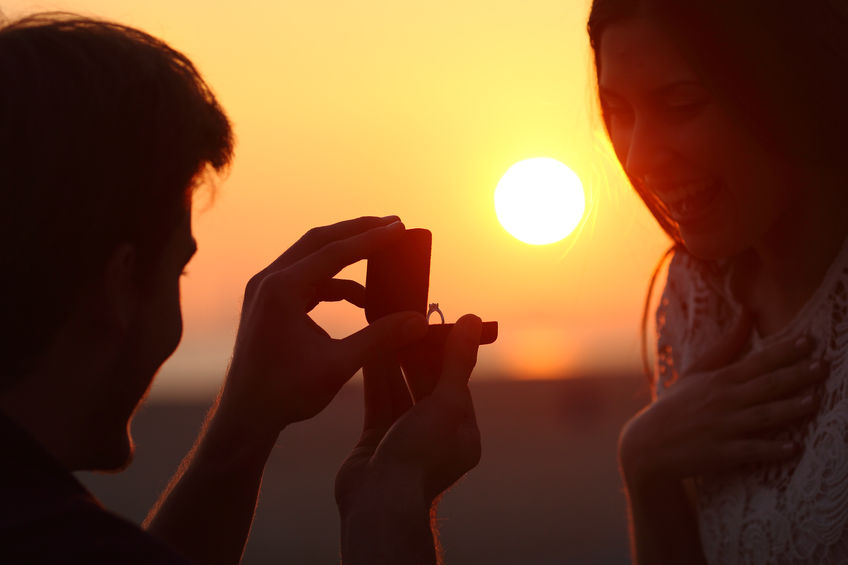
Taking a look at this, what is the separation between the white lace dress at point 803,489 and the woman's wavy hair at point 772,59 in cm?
42

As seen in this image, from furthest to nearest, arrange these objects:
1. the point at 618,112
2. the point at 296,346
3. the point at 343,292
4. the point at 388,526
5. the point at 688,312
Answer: the point at 688,312, the point at 618,112, the point at 343,292, the point at 296,346, the point at 388,526

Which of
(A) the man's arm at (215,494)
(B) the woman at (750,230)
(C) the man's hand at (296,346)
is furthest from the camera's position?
(B) the woman at (750,230)

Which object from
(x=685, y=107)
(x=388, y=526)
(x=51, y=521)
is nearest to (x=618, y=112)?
(x=685, y=107)

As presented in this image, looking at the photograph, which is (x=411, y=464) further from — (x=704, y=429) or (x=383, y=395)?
(x=704, y=429)

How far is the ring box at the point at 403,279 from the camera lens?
196cm

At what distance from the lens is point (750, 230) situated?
235 centimetres

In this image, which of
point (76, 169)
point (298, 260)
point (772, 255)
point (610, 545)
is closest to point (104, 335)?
point (76, 169)

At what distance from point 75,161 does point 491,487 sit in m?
11.9

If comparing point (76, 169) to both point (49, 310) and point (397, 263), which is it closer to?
point (49, 310)

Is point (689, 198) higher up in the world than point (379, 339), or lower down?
higher up

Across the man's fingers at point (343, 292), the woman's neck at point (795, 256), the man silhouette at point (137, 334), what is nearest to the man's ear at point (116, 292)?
the man silhouette at point (137, 334)

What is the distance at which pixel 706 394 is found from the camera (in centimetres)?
256

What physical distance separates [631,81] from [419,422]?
1249mm

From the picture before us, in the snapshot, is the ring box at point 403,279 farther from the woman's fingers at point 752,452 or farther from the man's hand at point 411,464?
the woman's fingers at point 752,452
